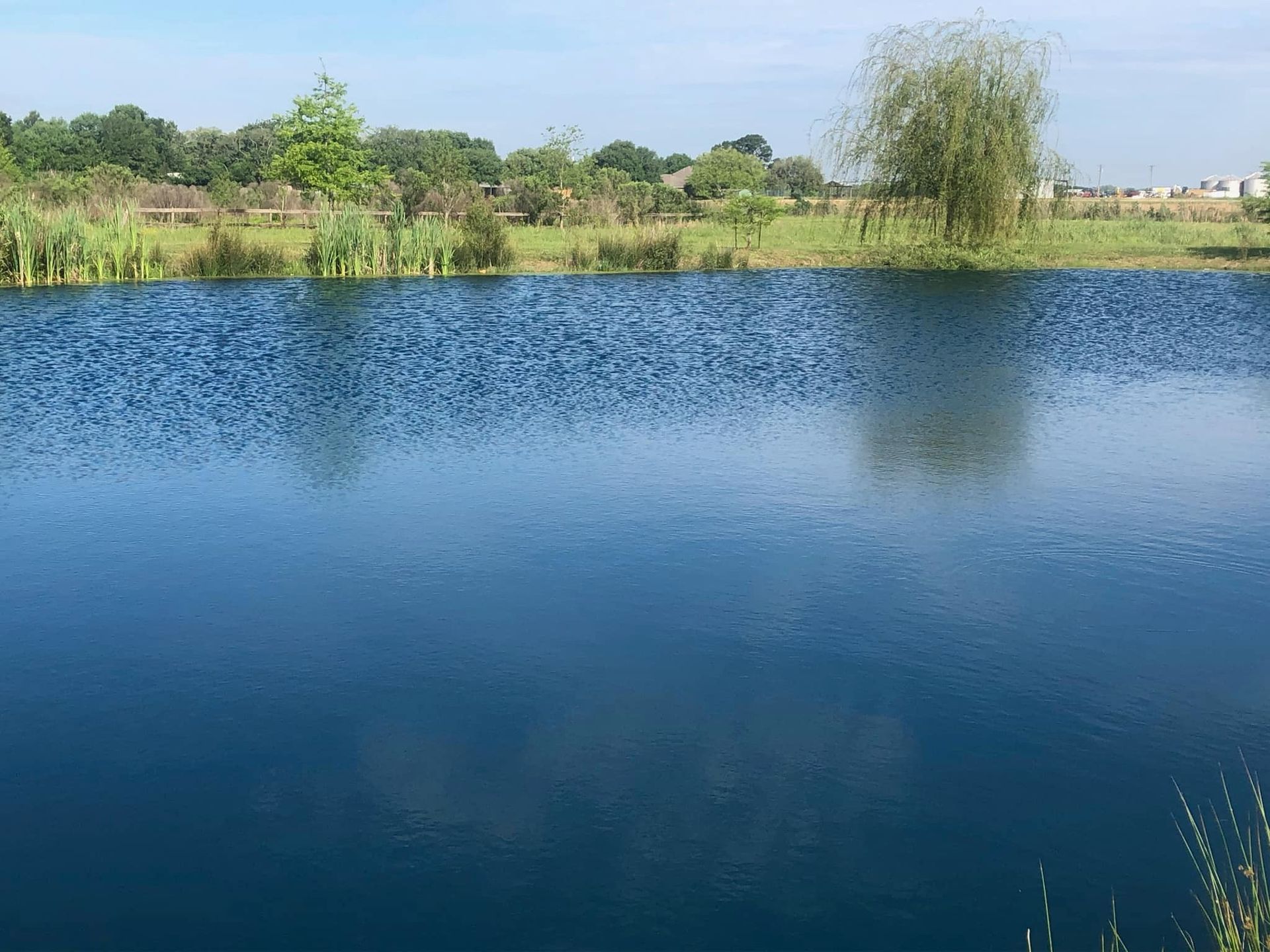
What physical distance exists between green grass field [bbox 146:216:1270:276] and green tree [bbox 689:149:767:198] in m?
30.0

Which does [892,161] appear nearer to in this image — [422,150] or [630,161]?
[422,150]

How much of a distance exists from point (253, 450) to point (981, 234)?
844 inches

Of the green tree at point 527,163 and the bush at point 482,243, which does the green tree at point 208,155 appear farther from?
the bush at point 482,243

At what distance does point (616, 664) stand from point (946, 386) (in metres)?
8.76

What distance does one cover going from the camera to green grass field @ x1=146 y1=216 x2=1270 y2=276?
91.4ft

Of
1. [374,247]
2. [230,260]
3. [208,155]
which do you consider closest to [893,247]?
[374,247]

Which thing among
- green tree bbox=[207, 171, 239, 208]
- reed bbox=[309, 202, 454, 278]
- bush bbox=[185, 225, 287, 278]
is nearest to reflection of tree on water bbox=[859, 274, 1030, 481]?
reed bbox=[309, 202, 454, 278]

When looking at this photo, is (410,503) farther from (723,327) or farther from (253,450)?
(723,327)

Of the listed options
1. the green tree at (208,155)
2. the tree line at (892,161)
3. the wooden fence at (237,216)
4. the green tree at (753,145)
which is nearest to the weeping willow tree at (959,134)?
the tree line at (892,161)

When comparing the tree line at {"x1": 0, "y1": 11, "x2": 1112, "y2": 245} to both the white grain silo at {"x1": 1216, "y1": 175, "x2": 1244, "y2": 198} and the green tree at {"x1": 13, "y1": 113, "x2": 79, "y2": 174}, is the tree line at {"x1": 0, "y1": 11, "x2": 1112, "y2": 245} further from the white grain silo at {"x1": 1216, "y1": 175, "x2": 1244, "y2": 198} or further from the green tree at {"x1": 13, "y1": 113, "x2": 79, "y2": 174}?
the white grain silo at {"x1": 1216, "y1": 175, "x2": 1244, "y2": 198}

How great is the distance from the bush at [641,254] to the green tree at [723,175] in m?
36.4

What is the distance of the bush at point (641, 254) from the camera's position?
92.0ft

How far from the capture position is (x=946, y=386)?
525 inches

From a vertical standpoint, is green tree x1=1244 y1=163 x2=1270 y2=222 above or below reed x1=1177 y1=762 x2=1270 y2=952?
above
